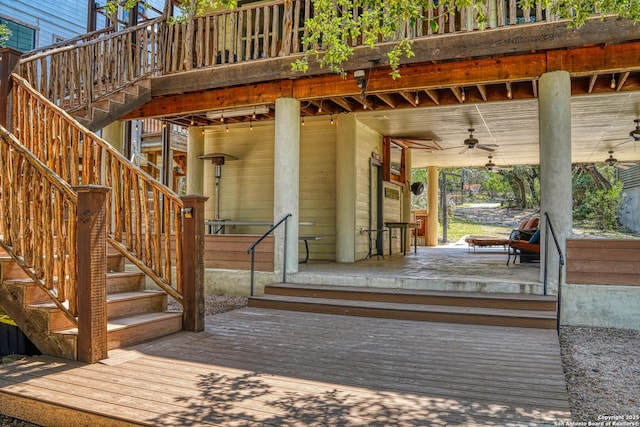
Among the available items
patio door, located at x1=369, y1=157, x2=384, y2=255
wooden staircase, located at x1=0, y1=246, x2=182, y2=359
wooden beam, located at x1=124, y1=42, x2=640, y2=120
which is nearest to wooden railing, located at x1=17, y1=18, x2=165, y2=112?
wooden beam, located at x1=124, y1=42, x2=640, y2=120

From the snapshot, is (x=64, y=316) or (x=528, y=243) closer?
(x=64, y=316)

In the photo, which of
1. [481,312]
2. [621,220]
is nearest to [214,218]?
[481,312]

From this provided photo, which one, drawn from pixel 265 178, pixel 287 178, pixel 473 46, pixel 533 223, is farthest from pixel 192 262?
pixel 533 223

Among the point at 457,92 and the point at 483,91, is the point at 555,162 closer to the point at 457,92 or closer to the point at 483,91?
the point at 483,91

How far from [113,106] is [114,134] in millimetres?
2034

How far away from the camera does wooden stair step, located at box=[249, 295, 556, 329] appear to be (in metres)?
5.18

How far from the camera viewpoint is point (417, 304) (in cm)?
596

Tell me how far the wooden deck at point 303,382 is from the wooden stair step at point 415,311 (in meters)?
0.47

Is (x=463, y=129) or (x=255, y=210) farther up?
(x=463, y=129)

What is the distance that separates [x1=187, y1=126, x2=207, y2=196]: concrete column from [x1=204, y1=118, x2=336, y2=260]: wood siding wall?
0.12 meters

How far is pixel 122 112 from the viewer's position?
757cm

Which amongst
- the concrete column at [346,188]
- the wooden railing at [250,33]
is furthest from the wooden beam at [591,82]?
the concrete column at [346,188]

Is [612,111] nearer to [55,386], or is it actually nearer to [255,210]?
[255,210]

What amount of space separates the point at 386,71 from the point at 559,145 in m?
2.53
